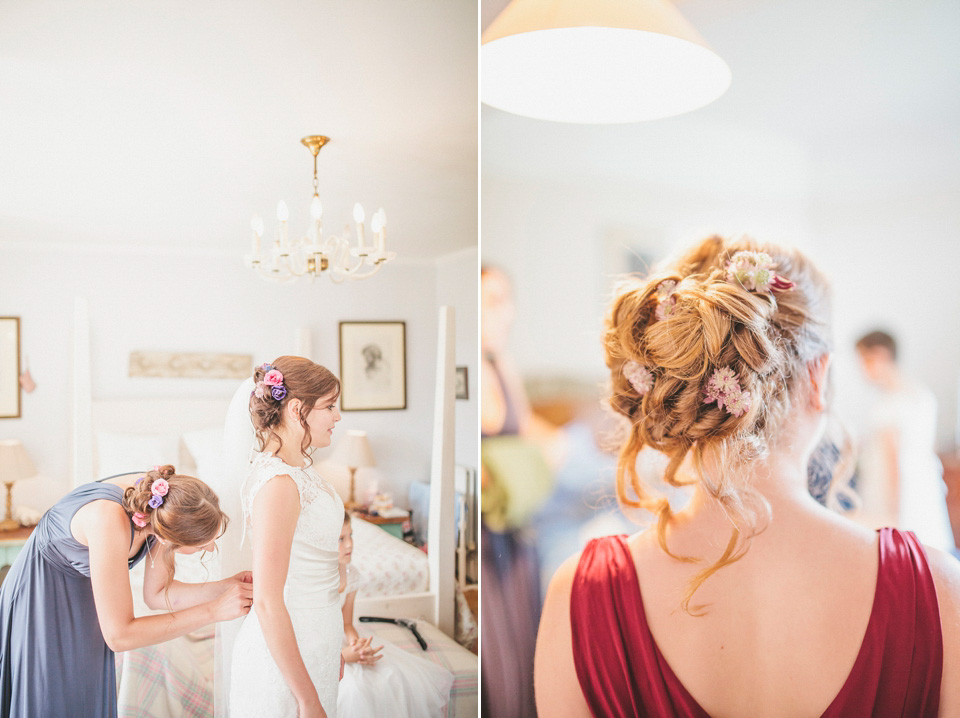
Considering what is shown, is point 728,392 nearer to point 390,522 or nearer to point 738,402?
point 738,402

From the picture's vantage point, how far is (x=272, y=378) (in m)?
1.25

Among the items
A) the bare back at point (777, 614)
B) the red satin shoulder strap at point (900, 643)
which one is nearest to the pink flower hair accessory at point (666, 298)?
the bare back at point (777, 614)

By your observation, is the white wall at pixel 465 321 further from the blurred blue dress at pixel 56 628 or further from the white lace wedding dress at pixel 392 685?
the blurred blue dress at pixel 56 628

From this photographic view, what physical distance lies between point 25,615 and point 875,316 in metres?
1.55

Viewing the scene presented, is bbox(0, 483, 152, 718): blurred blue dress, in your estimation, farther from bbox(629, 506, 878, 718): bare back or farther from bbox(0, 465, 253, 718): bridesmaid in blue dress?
bbox(629, 506, 878, 718): bare back

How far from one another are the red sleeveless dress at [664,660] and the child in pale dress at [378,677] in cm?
38

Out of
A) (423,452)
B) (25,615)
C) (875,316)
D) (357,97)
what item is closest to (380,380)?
(423,452)

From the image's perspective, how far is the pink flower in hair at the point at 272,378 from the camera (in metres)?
1.25

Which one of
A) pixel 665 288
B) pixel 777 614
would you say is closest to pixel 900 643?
pixel 777 614

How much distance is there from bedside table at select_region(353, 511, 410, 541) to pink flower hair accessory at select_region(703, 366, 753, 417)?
0.72 meters

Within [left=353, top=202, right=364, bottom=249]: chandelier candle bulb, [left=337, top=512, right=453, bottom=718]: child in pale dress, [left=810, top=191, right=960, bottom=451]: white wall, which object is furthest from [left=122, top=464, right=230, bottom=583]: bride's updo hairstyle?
[left=810, top=191, right=960, bottom=451]: white wall

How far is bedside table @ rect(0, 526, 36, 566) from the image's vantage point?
1195 mm

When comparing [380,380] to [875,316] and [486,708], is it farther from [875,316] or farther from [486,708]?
[875,316]

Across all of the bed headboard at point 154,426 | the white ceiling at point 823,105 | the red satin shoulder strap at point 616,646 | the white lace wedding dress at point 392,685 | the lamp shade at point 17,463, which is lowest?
the white lace wedding dress at point 392,685
